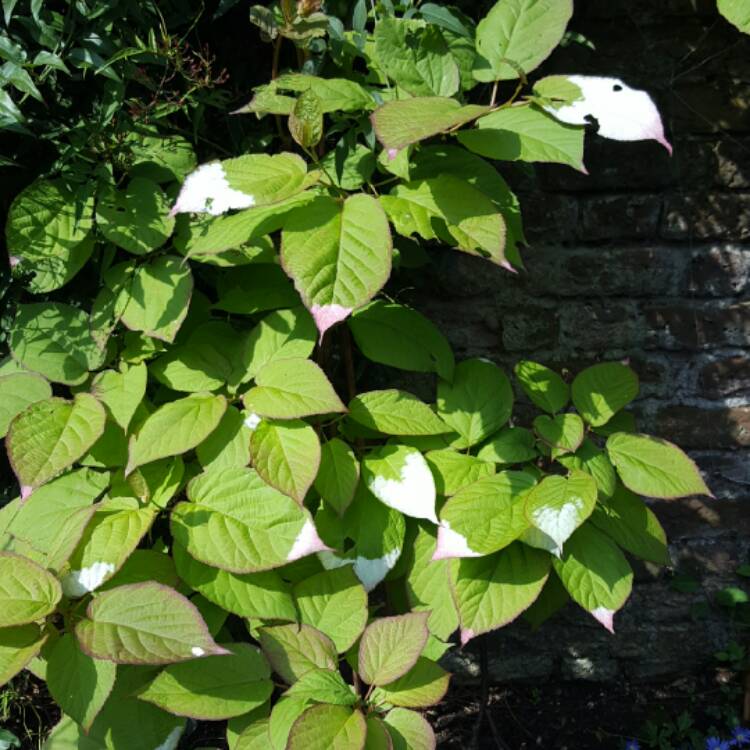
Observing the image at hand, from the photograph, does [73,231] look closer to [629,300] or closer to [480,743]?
[629,300]

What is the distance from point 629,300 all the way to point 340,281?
0.98m

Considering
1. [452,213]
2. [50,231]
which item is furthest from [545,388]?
[50,231]

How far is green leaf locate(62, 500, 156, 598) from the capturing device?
1285mm

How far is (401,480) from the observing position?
4.72ft

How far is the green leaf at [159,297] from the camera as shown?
1378 millimetres

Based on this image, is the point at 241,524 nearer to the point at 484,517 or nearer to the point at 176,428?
the point at 176,428

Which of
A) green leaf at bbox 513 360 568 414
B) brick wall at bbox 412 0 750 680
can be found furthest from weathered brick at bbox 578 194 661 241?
green leaf at bbox 513 360 568 414

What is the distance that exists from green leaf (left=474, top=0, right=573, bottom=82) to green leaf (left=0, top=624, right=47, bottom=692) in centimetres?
111

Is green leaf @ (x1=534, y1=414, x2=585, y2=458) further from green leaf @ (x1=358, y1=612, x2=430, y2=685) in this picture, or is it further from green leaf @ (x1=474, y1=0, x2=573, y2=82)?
green leaf @ (x1=474, y1=0, x2=573, y2=82)

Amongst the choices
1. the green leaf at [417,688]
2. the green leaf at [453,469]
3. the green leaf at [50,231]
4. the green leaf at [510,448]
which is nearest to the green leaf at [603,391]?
the green leaf at [510,448]

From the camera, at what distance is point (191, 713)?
4.24 ft

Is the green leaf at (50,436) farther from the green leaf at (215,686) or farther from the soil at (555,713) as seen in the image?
the soil at (555,713)

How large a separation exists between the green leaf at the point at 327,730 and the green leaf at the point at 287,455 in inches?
12.3

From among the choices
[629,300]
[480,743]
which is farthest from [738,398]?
[480,743]
